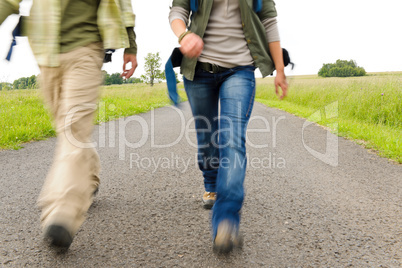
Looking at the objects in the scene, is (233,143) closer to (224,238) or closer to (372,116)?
(224,238)

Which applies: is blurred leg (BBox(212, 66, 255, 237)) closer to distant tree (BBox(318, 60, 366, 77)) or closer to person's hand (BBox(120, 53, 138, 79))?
person's hand (BBox(120, 53, 138, 79))

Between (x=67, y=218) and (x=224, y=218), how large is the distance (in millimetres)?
788

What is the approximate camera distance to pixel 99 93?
73.2 inches

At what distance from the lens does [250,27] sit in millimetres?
1970

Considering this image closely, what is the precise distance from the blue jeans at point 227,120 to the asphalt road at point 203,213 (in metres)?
0.39

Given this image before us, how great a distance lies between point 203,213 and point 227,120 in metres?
1.07

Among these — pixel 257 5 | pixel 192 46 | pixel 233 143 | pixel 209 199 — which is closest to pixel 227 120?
pixel 233 143

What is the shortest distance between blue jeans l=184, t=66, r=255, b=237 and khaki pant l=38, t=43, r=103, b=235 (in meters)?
0.65

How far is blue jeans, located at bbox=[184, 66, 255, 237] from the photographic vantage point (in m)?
1.79

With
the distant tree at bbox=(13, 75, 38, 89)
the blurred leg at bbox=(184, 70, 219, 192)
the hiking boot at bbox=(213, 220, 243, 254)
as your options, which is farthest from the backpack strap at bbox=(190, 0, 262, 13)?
the distant tree at bbox=(13, 75, 38, 89)

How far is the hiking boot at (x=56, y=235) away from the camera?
4.66 ft

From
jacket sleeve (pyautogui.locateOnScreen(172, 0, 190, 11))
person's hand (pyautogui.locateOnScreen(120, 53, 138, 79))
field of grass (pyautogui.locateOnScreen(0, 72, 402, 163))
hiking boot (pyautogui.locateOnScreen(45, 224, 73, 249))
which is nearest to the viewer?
hiking boot (pyautogui.locateOnScreen(45, 224, 73, 249))

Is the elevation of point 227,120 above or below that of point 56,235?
above

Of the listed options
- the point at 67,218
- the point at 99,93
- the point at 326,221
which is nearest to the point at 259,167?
the point at 326,221
